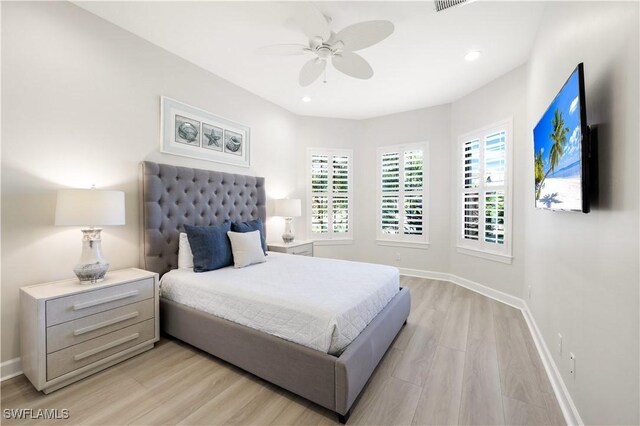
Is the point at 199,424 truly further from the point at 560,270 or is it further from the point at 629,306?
the point at 560,270

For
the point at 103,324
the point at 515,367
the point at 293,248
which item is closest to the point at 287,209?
the point at 293,248

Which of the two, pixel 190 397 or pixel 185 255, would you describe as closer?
pixel 190 397

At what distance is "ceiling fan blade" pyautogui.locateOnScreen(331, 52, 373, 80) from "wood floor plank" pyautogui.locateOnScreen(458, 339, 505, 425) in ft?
8.47

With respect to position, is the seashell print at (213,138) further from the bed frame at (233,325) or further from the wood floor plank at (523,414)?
the wood floor plank at (523,414)

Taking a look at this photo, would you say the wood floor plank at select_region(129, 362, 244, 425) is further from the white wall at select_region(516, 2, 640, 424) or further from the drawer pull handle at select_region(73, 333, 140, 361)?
the white wall at select_region(516, 2, 640, 424)

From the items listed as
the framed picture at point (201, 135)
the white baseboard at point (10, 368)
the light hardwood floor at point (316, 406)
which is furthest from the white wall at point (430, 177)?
the white baseboard at point (10, 368)

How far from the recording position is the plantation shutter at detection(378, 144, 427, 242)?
14.5ft

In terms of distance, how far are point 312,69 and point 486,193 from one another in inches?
111

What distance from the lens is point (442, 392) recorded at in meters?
1.72

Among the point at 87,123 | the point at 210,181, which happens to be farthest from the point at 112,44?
the point at 210,181

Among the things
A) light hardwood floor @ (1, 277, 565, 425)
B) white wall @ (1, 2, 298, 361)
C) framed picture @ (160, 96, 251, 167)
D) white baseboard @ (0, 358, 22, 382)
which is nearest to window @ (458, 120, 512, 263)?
light hardwood floor @ (1, 277, 565, 425)

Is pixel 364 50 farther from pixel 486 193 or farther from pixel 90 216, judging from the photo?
pixel 90 216

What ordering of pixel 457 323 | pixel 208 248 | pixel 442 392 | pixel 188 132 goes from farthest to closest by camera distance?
1. pixel 188 132
2. pixel 457 323
3. pixel 208 248
4. pixel 442 392

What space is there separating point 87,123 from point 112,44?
2.55ft
